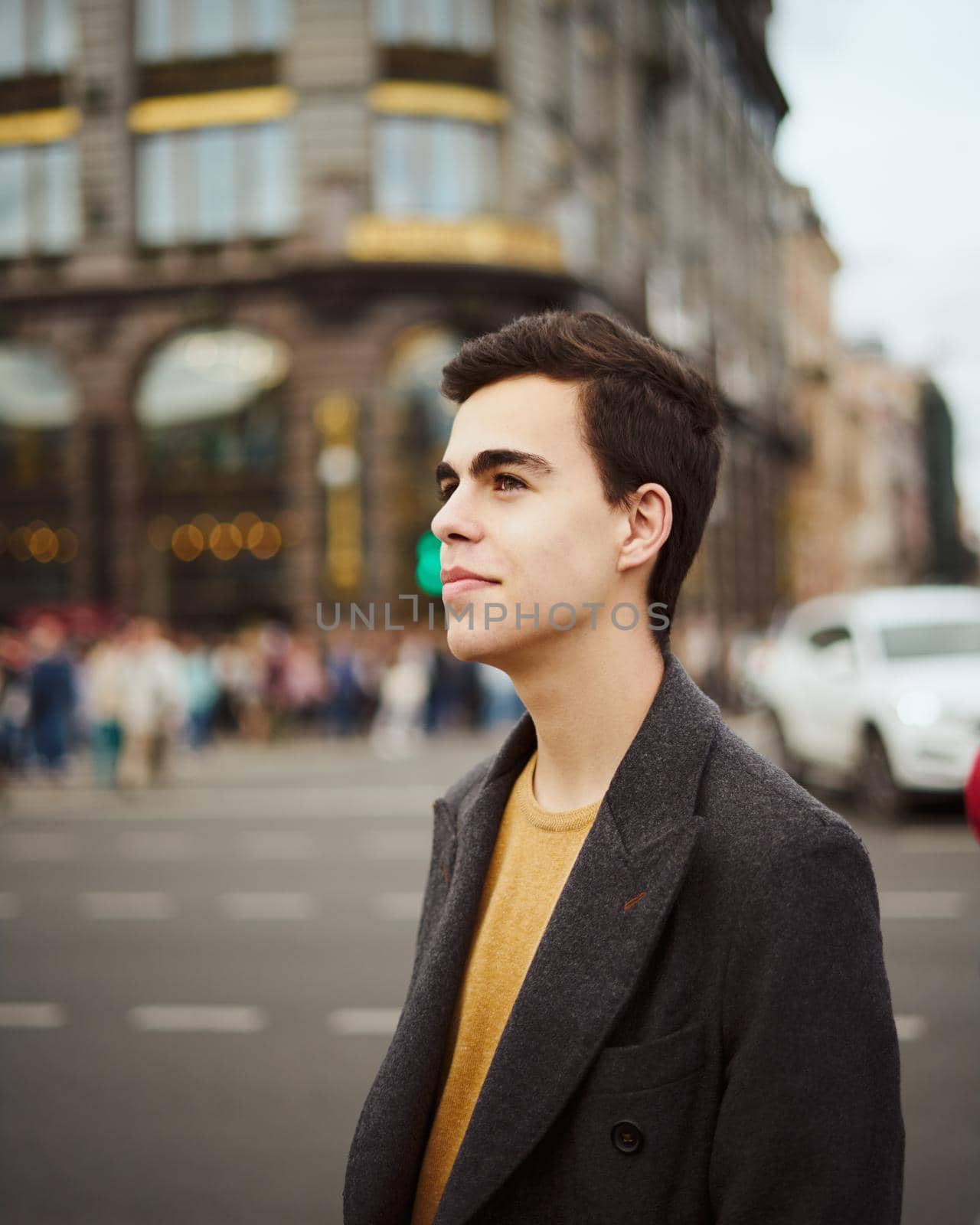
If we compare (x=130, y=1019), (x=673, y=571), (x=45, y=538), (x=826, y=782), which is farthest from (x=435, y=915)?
(x=45, y=538)

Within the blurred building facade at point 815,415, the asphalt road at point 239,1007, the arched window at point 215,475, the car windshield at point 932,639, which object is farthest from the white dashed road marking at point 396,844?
the blurred building facade at point 815,415

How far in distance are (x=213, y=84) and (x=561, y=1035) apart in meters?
26.8

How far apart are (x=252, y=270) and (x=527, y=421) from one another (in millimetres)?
24488

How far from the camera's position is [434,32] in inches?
974

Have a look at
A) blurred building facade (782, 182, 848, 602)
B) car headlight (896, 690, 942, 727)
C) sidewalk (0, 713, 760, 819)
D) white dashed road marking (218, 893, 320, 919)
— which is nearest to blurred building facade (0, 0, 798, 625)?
sidewalk (0, 713, 760, 819)

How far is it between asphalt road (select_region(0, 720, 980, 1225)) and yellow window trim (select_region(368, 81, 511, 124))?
1817 centimetres

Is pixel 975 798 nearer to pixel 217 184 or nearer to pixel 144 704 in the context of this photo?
pixel 144 704

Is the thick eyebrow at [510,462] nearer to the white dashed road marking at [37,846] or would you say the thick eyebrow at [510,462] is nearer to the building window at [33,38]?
the white dashed road marking at [37,846]

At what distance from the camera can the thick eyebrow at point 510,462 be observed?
1.62 metres

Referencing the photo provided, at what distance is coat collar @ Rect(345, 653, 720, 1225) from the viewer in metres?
1.43

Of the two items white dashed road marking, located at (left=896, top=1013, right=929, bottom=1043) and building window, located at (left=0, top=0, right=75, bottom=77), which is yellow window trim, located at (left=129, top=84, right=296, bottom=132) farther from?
white dashed road marking, located at (left=896, top=1013, right=929, bottom=1043)

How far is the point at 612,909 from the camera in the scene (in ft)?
4.88

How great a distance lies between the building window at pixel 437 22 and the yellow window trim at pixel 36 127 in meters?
7.37

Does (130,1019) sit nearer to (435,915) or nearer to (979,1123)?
(979,1123)
